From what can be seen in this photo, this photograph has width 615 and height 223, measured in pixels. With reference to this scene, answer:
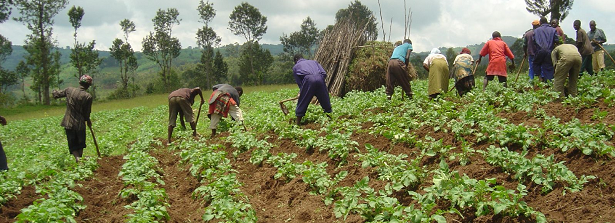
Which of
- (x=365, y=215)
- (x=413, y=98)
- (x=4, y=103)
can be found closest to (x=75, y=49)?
(x=4, y=103)

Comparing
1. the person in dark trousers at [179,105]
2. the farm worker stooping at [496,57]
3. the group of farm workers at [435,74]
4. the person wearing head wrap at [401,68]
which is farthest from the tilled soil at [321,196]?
the person wearing head wrap at [401,68]

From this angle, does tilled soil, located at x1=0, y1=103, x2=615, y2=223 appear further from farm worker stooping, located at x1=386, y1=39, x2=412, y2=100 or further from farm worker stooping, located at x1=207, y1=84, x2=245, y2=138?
farm worker stooping, located at x1=386, y1=39, x2=412, y2=100

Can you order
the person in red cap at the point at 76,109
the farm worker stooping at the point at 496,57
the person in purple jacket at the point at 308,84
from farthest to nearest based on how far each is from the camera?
the farm worker stooping at the point at 496,57
the person in purple jacket at the point at 308,84
the person in red cap at the point at 76,109

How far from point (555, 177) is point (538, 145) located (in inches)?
44.4

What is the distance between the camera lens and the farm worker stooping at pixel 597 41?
9.49 meters

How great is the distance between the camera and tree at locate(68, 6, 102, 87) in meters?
37.6

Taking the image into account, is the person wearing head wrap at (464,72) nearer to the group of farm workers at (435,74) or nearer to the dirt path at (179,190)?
the group of farm workers at (435,74)

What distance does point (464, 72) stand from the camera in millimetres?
8258

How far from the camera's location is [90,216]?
409 centimetres

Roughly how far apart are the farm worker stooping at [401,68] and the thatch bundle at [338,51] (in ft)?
12.7

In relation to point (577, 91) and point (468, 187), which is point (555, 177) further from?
point (577, 91)

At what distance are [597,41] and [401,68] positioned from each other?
4.89 meters

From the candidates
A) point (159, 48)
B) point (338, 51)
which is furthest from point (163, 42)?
point (338, 51)

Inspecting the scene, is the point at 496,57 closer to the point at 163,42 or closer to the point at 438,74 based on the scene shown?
the point at 438,74
